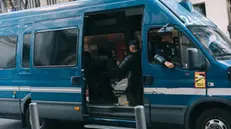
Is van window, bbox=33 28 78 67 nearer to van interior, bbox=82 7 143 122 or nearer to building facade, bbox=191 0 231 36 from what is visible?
van interior, bbox=82 7 143 122

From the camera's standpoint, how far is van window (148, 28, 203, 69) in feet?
21.4

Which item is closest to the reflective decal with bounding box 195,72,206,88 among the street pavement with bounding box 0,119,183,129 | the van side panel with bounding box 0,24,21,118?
the street pavement with bounding box 0,119,183,129

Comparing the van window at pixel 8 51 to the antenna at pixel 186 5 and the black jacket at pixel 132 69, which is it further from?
the antenna at pixel 186 5

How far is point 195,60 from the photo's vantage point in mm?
6195

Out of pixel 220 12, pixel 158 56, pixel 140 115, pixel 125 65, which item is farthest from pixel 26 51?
pixel 220 12

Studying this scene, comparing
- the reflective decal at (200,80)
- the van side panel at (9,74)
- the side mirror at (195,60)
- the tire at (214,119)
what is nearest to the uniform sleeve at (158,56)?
the side mirror at (195,60)

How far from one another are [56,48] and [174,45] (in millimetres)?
2811

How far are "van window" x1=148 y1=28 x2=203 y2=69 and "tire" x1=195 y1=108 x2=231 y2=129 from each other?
86cm

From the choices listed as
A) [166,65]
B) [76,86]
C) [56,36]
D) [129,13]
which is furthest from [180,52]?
[56,36]

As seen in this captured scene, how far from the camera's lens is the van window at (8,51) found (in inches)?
371

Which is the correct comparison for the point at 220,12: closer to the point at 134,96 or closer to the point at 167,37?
the point at 134,96

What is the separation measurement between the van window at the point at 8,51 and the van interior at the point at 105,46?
1.95 meters

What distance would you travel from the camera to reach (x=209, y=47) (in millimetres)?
6469

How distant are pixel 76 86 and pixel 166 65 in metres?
2.14
